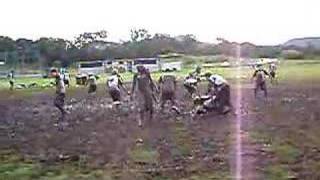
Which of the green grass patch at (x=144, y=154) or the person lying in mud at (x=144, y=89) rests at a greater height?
the person lying in mud at (x=144, y=89)

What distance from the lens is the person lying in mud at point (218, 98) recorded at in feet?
56.4

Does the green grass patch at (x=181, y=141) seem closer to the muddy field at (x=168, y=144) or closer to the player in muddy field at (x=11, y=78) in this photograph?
the muddy field at (x=168, y=144)

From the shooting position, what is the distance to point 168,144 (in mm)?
12648

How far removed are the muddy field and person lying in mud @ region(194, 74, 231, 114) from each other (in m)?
0.21

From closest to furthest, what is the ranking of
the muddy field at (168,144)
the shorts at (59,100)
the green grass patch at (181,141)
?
the muddy field at (168,144)
the green grass patch at (181,141)
the shorts at (59,100)

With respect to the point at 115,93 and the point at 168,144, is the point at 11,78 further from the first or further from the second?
the point at 168,144

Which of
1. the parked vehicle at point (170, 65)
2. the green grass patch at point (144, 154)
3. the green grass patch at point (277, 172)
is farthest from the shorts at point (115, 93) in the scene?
the parked vehicle at point (170, 65)

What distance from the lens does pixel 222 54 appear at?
147 ft

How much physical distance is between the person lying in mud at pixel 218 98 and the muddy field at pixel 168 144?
213mm

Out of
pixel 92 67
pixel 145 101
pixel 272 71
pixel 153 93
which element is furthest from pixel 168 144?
pixel 92 67

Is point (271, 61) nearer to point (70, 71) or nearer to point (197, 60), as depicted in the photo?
point (197, 60)

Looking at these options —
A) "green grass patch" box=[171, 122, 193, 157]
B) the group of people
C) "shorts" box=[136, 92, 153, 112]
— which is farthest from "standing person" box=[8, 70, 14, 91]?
A: "green grass patch" box=[171, 122, 193, 157]

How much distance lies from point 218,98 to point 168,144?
4.99 meters

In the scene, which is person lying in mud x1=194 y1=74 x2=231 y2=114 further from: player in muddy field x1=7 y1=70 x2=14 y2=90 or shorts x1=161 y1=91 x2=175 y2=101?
player in muddy field x1=7 y1=70 x2=14 y2=90
